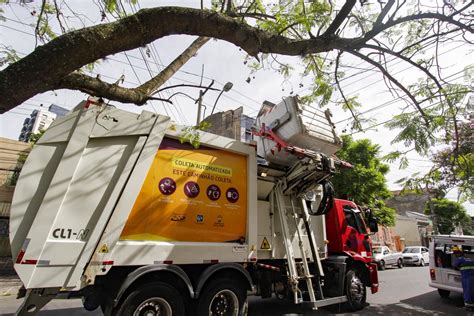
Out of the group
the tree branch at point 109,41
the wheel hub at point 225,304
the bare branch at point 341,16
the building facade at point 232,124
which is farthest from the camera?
the building facade at point 232,124

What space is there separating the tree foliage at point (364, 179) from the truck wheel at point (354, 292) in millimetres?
8433

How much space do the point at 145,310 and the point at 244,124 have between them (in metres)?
21.5

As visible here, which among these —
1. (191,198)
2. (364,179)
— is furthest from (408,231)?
(191,198)

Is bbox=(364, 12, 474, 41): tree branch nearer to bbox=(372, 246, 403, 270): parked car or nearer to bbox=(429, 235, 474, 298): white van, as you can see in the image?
bbox=(429, 235, 474, 298): white van

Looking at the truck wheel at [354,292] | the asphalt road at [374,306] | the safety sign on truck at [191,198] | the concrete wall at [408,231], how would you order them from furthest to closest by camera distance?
the concrete wall at [408,231], the truck wheel at [354,292], the asphalt road at [374,306], the safety sign on truck at [191,198]

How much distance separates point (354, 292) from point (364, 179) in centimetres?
1078

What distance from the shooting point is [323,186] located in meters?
6.31

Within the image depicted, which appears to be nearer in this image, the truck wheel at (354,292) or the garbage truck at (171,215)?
the garbage truck at (171,215)

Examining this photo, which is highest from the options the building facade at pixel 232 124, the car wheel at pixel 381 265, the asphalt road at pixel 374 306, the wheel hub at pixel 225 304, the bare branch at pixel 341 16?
the building facade at pixel 232 124

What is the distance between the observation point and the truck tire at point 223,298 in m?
4.49

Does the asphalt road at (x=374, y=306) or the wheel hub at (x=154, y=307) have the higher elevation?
the wheel hub at (x=154, y=307)

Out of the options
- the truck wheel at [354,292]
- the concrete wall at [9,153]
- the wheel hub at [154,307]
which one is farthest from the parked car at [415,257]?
the concrete wall at [9,153]

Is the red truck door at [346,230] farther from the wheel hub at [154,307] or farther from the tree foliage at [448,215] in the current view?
the tree foliage at [448,215]

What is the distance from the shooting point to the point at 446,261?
8.47 m
